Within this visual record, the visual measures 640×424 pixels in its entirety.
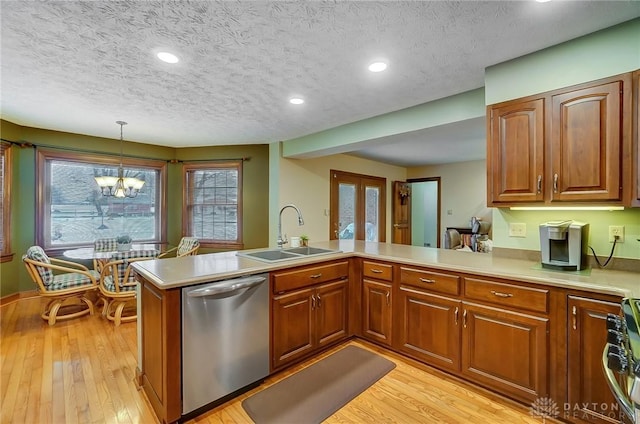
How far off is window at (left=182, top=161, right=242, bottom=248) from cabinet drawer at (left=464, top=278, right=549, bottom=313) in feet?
13.7

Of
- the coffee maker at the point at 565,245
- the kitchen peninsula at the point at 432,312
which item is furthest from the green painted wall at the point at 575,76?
the kitchen peninsula at the point at 432,312

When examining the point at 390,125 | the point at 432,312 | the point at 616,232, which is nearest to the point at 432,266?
the point at 432,312

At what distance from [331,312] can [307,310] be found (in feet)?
1.00

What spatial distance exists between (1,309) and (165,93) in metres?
3.62

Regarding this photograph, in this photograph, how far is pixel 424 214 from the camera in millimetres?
8453

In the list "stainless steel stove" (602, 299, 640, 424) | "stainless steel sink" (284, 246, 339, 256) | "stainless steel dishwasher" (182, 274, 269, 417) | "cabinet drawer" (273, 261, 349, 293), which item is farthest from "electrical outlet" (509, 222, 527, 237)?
"stainless steel dishwasher" (182, 274, 269, 417)

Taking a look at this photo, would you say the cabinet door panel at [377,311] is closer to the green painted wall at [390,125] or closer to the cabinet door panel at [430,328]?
the cabinet door panel at [430,328]

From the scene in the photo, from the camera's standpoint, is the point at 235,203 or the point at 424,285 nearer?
the point at 424,285

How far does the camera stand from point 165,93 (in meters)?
2.92

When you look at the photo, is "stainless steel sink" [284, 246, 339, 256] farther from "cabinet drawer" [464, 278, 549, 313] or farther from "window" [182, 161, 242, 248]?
"window" [182, 161, 242, 248]

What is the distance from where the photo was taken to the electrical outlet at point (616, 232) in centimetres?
192

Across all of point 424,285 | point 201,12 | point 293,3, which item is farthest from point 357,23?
point 424,285

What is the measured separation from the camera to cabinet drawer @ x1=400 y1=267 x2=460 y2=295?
7.09ft

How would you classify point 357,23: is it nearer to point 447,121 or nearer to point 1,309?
point 447,121
